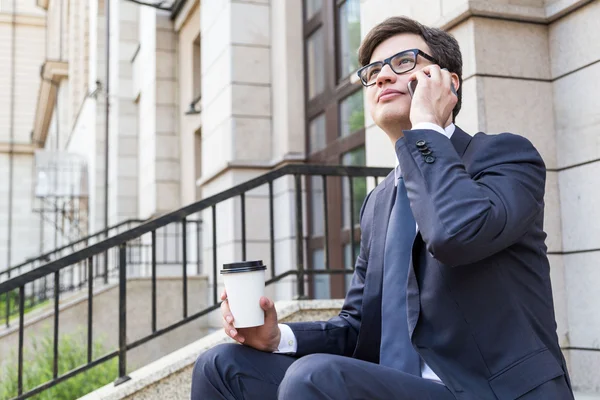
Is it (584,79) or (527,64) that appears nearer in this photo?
(584,79)

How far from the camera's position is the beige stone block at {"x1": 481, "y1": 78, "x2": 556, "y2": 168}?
3.86 meters

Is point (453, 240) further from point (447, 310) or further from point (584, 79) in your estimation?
point (584, 79)

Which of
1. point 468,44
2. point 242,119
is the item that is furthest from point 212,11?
point 468,44

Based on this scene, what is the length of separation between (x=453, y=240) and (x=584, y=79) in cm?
259

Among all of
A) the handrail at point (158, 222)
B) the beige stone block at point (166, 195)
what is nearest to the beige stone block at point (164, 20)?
the beige stone block at point (166, 195)

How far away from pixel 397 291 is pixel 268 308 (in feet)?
1.27

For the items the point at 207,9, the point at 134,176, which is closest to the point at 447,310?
the point at 207,9

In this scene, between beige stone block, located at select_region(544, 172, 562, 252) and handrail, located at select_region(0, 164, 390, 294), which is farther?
handrail, located at select_region(0, 164, 390, 294)

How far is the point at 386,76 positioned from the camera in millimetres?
1989

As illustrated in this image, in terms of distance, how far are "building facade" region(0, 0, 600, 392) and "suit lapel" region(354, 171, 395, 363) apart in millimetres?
1952

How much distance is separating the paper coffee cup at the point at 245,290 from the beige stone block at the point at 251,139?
6.21 meters

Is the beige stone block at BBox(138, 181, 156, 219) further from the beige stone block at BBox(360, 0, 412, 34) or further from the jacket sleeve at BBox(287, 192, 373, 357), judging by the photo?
the jacket sleeve at BBox(287, 192, 373, 357)

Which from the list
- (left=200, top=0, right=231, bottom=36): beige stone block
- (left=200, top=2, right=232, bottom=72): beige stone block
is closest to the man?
(left=200, top=2, right=232, bottom=72): beige stone block

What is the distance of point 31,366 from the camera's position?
20.1 feet
